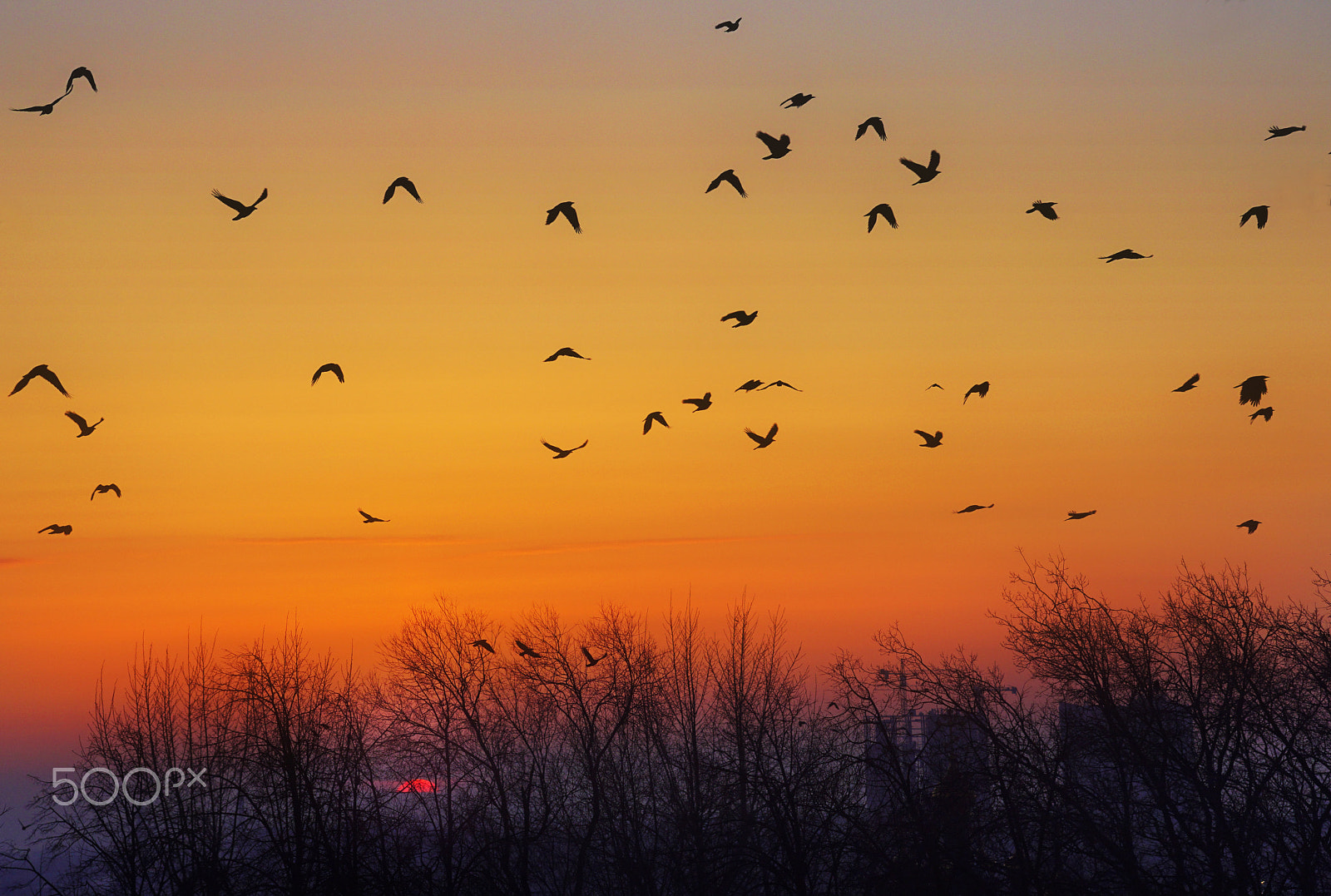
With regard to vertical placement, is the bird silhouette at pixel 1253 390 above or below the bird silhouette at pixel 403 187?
below

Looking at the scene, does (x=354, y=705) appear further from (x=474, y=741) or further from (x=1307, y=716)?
(x=1307, y=716)

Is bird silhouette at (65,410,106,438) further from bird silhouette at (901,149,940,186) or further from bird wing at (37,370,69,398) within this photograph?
bird silhouette at (901,149,940,186)

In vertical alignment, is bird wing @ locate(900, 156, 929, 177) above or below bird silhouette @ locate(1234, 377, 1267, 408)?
above

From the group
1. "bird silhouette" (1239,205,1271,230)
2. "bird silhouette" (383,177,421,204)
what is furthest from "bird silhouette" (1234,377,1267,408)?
"bird silhouette" (383,177,421,204)

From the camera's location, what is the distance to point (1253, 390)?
55.2 ft

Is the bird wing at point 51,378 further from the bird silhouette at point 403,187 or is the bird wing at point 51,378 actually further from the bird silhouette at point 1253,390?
the bird silhouette at point 1253,390

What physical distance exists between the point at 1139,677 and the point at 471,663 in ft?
88.1

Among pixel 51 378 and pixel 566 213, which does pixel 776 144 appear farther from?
pixel 51 378

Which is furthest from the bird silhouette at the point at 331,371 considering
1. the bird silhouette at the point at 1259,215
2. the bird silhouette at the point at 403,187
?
the bird silhouette at the point at 1259,215

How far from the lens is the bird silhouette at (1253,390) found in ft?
54.1

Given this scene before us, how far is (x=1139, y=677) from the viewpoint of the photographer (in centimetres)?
2820

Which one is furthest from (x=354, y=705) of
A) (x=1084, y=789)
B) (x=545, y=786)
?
(x=1084, y=789)

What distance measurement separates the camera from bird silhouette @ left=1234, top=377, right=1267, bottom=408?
650 inches

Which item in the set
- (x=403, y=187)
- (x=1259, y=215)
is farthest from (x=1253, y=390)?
(x=403, y=187)
